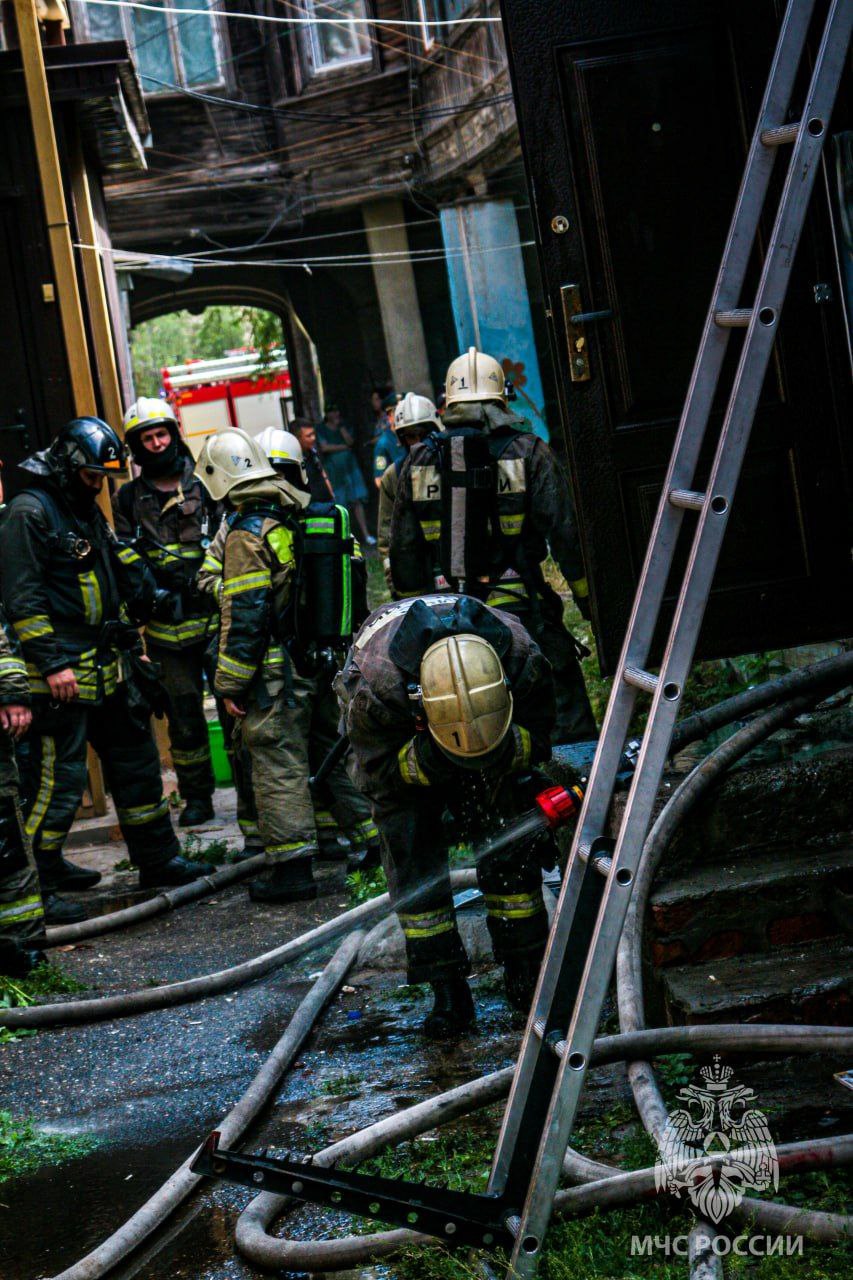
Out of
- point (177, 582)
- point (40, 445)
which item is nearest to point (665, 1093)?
point (177, 582)

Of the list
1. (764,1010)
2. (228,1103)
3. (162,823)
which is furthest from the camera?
(162,823)

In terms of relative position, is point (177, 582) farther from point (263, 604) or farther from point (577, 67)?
point (577, 67)

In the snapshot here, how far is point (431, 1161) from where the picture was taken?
11.6 ft

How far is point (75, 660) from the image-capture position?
6586mm

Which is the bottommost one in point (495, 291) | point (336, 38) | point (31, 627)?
point (31, 627)

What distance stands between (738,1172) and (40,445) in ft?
22.2

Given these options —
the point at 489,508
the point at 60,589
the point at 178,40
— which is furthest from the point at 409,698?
the point at 178,40

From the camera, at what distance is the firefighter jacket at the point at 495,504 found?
6395mm

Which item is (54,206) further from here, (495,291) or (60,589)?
(495,291)

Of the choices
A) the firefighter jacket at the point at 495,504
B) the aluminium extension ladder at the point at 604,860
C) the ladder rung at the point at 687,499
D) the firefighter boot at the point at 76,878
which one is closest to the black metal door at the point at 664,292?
the aluminium extension ladder at the point at 604,860

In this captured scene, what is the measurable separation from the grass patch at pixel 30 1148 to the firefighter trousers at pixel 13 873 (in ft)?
4.68

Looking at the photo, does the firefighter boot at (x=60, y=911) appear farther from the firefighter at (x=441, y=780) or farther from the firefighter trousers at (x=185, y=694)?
the firefighter at (x=441, y=780)

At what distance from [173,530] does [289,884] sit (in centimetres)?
260

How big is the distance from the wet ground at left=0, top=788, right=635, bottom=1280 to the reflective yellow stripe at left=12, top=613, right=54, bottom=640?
4.82ft
